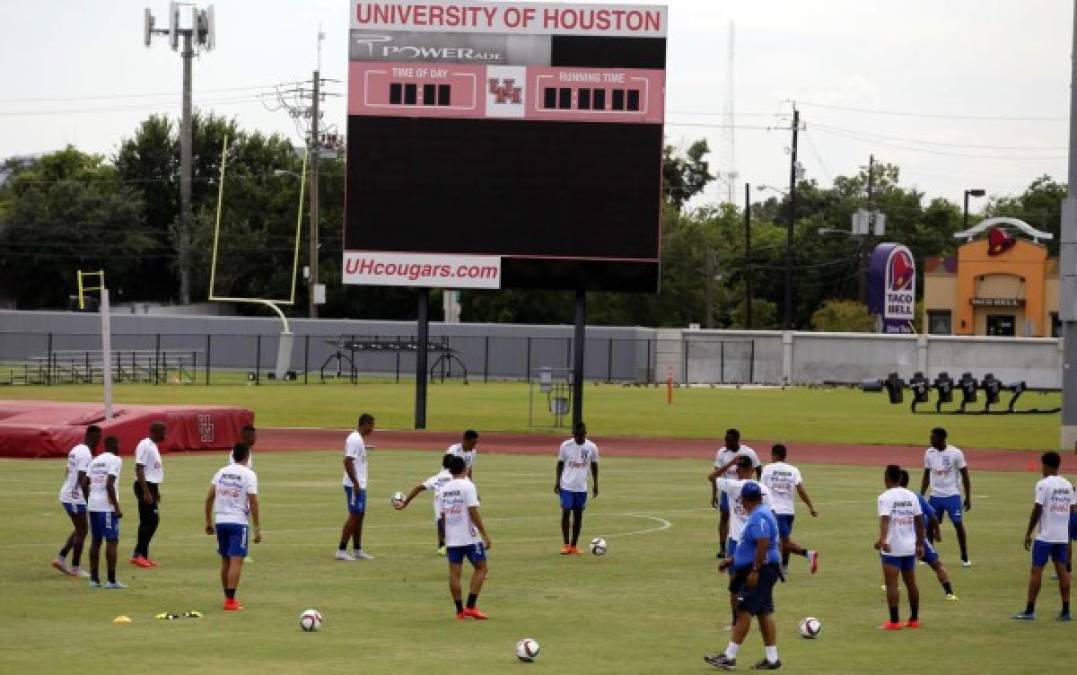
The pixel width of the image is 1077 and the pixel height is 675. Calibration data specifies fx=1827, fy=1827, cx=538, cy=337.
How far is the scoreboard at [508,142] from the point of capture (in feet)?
172

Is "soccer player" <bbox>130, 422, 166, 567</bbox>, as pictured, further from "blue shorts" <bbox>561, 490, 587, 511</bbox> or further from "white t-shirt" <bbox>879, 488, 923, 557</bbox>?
"white t-shirt" <bbox>879, 488, 923, 557</bbox>

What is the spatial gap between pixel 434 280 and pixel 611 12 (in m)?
9.41

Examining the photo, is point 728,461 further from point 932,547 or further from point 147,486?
point 147,486

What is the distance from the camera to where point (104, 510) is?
23.6m

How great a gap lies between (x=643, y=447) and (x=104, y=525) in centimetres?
3147

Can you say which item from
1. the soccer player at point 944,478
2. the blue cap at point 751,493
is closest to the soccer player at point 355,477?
the soccer player at point 944,478

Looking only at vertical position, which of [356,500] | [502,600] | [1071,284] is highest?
[1071,284]

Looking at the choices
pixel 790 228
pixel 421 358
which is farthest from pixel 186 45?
pixel 421 358

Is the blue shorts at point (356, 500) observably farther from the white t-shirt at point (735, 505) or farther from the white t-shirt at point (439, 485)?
the white t-shirt at point (735, 505)

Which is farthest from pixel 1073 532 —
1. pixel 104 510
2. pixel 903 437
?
pixel 903 437

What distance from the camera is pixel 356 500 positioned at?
26.8 m

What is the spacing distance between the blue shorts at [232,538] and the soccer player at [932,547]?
25.6 feet

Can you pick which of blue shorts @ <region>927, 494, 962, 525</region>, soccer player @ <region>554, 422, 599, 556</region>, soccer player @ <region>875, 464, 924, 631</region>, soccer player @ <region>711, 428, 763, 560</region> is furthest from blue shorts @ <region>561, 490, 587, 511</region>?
soccer player @ <region>875, 464, 924, 631</region>

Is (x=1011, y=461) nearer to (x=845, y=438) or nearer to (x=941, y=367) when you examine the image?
(x=845, y=438)
